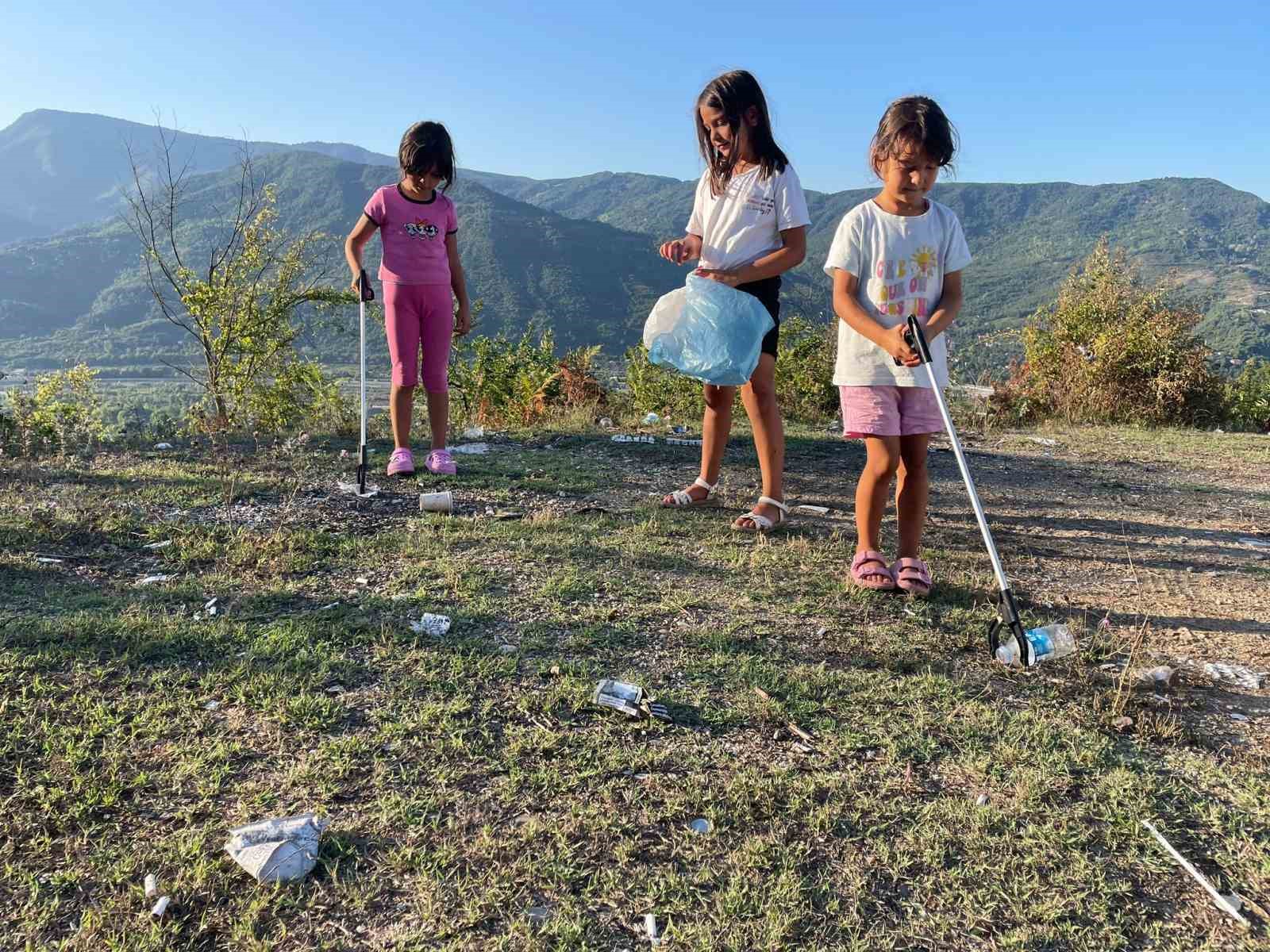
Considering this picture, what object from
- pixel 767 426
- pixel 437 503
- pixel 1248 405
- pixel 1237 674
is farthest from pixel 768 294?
pixel 1248 405

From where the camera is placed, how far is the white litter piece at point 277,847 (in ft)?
5.10

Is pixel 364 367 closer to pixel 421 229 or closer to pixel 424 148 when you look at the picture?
pixel 421 229

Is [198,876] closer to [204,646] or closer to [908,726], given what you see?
[204,646]

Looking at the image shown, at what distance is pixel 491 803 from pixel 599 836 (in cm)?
28

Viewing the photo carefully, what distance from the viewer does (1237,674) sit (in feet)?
8.38

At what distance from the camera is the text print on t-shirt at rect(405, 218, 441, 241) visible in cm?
454

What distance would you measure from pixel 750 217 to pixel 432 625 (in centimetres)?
237

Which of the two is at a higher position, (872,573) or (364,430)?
(364,430)

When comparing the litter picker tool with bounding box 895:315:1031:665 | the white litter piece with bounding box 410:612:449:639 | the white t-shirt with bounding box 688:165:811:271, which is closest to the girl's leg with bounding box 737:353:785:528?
the white t-shirt with bounding box 688:165:811:271

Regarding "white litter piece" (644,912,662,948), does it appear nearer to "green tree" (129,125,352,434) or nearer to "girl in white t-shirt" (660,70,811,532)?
"girl in white t-shirt" (660,70,811,532)

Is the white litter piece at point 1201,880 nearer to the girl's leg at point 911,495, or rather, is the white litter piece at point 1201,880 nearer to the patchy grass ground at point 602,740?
the patchy grass ground at point 602,740

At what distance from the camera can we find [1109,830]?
177cm

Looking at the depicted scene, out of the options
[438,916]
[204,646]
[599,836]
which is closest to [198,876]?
[438,916]

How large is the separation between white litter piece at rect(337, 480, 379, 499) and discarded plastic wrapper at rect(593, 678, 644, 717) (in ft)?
8.37
